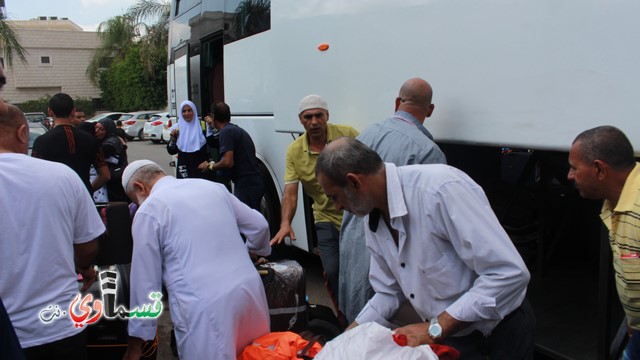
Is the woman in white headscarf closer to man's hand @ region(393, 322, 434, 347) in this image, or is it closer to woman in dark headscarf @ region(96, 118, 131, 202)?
woman in dark headscarf @ region(96, 118, 131, 202)

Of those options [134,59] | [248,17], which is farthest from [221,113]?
[134,59]

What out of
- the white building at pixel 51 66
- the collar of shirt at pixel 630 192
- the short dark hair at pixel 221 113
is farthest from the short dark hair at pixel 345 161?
the white building at pixel 51 66

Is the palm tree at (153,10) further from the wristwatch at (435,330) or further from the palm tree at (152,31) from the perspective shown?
the wristwatch at (435,330)

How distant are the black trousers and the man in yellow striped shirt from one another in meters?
0.39

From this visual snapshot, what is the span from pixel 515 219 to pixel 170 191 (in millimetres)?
3557

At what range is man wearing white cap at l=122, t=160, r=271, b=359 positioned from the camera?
2.57m

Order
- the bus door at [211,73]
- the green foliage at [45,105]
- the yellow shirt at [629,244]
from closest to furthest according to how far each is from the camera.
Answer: the yellow shirt at [629,244] → the bus door at [211,73] → the green foliage at [45,105]

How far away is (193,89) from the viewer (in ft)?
28.1

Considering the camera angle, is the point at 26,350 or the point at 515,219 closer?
the point at 26,350

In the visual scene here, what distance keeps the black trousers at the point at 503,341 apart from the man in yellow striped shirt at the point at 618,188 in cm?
39

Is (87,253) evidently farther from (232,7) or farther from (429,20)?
(232,7)

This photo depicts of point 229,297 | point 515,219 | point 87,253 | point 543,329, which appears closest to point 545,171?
point 515,219

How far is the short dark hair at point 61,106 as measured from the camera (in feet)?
14.9

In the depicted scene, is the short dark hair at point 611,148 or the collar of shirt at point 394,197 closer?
the collar of shirt at point 394,197
